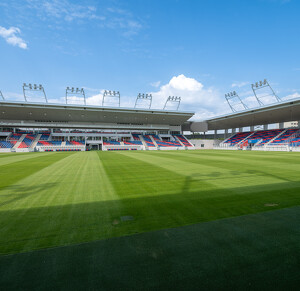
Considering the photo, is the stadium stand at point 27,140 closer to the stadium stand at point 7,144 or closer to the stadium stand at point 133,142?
the stadium stand at point 7,144

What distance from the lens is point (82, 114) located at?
43.8m

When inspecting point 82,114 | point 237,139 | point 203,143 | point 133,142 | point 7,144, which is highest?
point 82,114

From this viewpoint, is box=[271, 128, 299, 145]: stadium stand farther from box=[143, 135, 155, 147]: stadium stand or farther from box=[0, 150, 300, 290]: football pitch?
box=[0, 150, 300, 290]: football pitch

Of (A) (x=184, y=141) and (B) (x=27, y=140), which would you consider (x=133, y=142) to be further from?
(B) (x=27, y=140)

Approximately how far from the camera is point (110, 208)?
Result: 4.41 m

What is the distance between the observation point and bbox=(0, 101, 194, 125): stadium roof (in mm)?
37844

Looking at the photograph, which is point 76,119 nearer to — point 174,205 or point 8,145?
point 8,145

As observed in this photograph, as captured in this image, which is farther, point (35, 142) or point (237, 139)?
point (237, 139)

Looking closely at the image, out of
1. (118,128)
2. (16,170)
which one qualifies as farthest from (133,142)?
(16,170)

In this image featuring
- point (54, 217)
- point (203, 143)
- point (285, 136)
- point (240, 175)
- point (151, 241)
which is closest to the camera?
point (151, 241)

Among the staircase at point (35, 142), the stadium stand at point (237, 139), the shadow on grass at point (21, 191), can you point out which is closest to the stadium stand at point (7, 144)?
the staircase at point (35, 142)

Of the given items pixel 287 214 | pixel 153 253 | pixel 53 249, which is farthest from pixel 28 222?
pixel 287 214

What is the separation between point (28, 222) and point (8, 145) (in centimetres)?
4731

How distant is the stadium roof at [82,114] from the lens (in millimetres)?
37844
